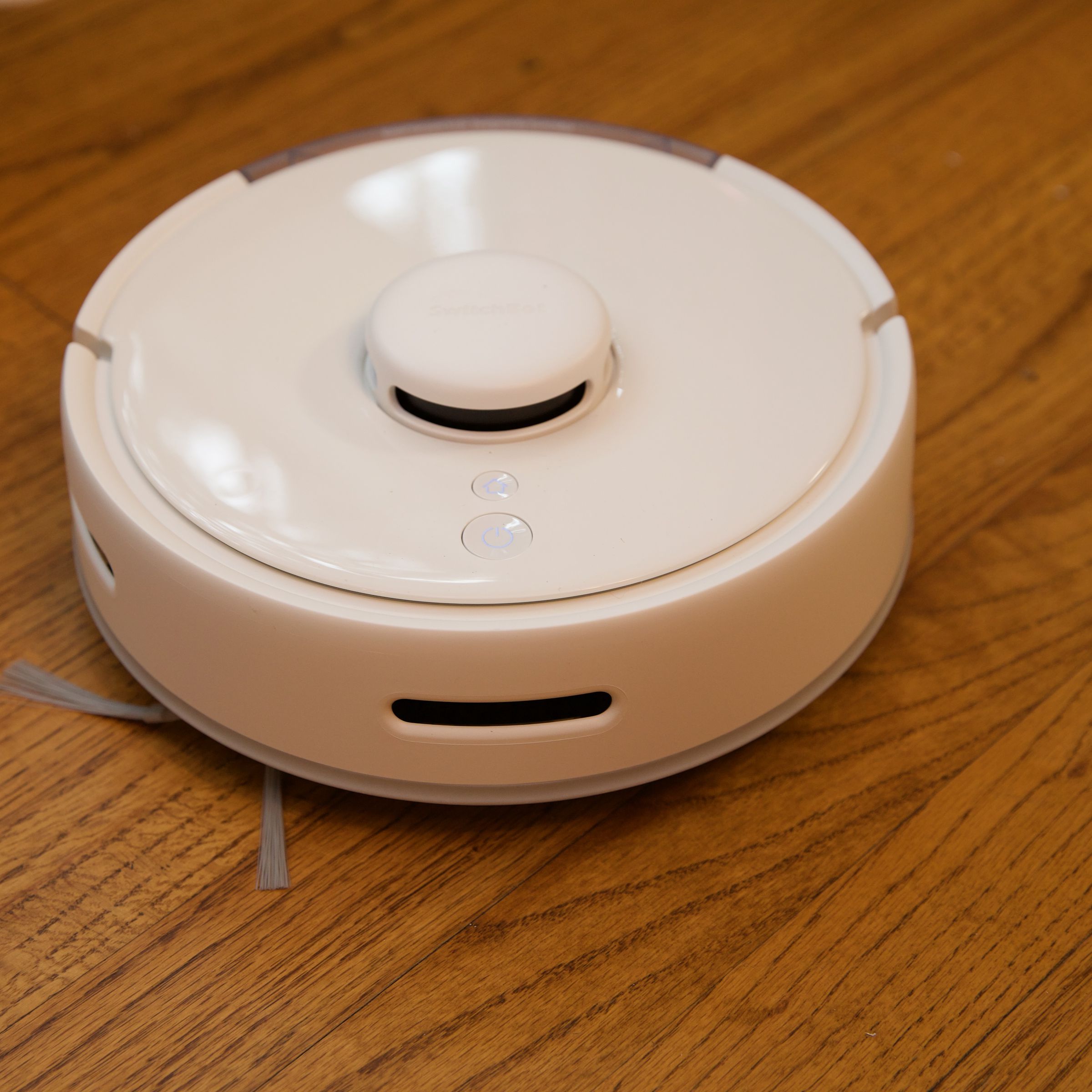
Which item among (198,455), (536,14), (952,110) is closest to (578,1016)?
(198,455)

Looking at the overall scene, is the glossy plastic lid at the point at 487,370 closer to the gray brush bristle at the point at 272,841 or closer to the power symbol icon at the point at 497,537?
the power symbol icon at the point at 497,537

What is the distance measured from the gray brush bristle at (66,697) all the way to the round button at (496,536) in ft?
0.78

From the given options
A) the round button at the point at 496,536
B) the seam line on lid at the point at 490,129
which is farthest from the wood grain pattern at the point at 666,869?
the seam line on lid at the point at 490,129

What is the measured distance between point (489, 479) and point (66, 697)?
0.31 m

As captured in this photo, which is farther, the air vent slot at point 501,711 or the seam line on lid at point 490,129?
the seam line on lid at point 490,129

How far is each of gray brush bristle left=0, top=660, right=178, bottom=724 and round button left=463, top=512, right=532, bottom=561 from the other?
9.4 inches

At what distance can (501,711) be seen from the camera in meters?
0.66

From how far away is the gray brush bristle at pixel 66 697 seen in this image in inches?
29.5

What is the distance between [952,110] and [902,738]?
2.60 ft

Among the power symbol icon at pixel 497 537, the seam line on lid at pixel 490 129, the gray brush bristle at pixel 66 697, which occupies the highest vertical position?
the seam line on lid at pixel 490 129

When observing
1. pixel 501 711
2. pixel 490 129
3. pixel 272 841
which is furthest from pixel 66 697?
pixel 490 129

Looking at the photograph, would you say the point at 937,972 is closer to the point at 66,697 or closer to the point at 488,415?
the point at 488,415

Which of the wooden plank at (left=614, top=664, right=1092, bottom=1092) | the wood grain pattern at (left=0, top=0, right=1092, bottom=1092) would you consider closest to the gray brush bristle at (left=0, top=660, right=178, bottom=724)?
the wood grain pattern at (left=0, top=0, right=1092, bottom=1092)

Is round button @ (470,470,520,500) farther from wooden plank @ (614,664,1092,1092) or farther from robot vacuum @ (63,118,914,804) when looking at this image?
wooden plank @ (614,664,1092,1092)
